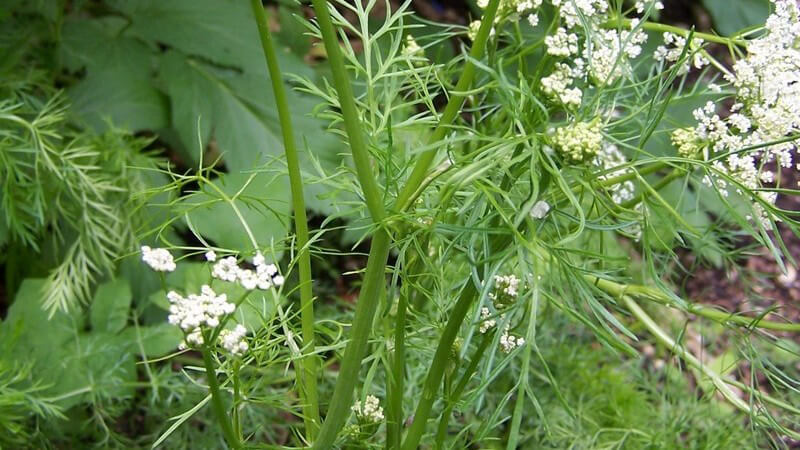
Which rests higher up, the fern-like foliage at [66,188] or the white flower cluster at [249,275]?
the white flower cluster at [249,275]

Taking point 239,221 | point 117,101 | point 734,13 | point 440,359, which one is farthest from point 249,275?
point 734,13

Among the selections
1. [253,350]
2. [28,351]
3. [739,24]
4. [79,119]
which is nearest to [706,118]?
[253,350]

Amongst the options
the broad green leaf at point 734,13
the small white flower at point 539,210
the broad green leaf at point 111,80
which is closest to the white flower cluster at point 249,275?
the small white flower at point 539,210

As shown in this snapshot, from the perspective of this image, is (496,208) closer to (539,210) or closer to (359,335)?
(539,210)

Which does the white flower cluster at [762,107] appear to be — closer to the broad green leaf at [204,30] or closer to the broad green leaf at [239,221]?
the broad green leaf at [239,221]

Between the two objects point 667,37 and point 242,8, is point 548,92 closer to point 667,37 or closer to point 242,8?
point 667,37
